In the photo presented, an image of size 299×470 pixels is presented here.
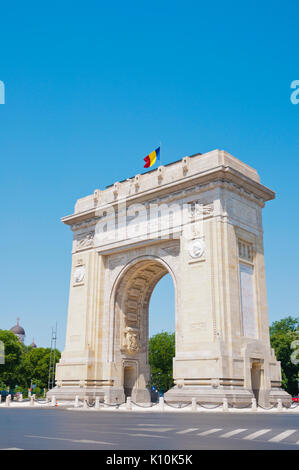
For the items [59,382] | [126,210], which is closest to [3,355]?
[59,382]

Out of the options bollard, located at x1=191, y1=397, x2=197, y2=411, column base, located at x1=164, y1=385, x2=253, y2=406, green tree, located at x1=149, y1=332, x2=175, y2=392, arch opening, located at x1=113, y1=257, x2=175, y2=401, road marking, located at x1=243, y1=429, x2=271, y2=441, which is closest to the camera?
road marking, located at x1=243, y1=429, x2=271, y2=441

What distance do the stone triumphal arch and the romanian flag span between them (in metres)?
1.46

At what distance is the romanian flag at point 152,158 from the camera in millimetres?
40819

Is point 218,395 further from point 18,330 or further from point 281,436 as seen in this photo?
point 18,330

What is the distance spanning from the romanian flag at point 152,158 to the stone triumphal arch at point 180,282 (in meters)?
1.46

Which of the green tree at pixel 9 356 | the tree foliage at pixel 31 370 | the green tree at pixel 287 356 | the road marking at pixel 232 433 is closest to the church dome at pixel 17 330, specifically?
the tree foliage at pixel 31 370

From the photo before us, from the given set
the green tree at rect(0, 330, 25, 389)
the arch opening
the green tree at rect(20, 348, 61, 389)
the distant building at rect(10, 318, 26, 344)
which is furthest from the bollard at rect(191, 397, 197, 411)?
the distant building at rect(10, 318, 26, 344)

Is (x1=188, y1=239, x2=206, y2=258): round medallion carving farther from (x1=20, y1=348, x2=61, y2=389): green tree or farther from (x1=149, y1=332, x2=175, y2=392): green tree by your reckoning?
(x1=20, y1=348, x2=61, y2=389): green tree

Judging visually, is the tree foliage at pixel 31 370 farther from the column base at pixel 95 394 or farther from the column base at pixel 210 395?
the column base at pixel 210 395

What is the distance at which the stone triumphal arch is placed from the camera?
3203 centimetres

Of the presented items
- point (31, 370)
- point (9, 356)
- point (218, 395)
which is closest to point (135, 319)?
point (218, 395)
